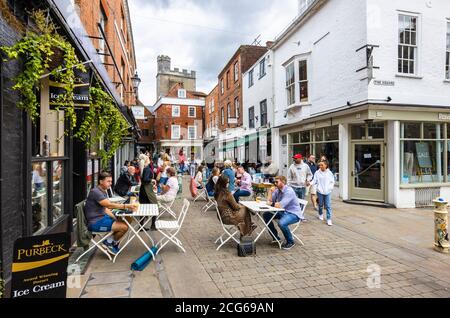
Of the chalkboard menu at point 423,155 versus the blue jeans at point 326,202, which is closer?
the blue jeans at point 326,202

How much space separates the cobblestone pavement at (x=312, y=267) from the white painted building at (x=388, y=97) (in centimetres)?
350

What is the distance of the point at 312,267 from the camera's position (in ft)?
15.3

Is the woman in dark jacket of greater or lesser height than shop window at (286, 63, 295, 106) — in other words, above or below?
below

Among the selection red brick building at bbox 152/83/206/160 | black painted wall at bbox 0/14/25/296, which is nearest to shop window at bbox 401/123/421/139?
black painted wall at bbox 0/14/25/296

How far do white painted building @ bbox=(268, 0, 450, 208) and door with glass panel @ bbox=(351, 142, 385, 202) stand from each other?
33 millimetres

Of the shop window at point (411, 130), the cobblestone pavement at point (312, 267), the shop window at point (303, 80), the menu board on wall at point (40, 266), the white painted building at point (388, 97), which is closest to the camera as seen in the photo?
the menu board on wall at point (40, 266)

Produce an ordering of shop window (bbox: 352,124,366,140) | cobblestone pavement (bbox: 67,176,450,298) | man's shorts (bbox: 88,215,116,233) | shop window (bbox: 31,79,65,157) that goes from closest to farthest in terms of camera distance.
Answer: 1. cobblestone pavement (bbox: 67,176,450,298)
2. shop window (bbox: 31,79,65,157)
3. man's shorts (bbox: 88,215,116,233)
4. shop window (bbox: 352,124,366,140)

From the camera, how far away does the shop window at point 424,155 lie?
9875 millimetres

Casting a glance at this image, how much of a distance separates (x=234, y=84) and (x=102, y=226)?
20.8 m

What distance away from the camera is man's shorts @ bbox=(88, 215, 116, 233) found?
4.85m

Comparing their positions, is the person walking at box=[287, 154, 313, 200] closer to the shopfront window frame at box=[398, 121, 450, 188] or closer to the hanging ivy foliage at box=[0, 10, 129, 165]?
the shopfront window frame at box=[398, 121, 450, 188]

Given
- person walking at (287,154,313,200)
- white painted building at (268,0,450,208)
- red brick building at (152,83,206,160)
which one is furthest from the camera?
red brick building at (152,83,206,160)

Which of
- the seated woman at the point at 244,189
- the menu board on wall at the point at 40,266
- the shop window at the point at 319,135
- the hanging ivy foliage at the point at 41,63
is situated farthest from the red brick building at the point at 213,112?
the menu board on wall at the point at 40,266

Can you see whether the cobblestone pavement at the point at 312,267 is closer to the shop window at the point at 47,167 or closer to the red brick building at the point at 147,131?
the shop window at the point at 47,167
